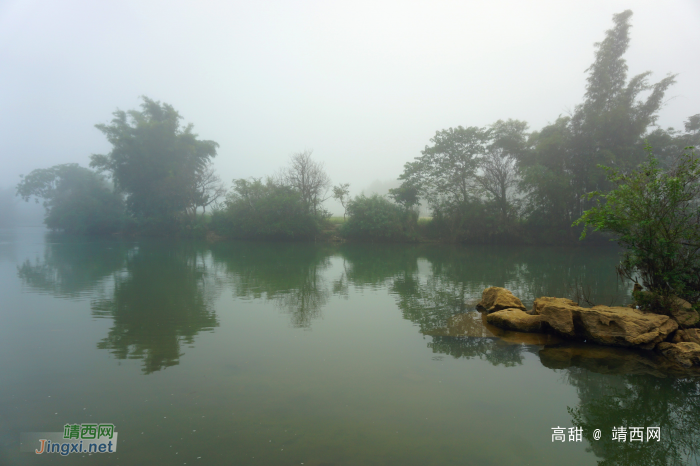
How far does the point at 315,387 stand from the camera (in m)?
5.18

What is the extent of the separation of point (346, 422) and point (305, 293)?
26.1ft

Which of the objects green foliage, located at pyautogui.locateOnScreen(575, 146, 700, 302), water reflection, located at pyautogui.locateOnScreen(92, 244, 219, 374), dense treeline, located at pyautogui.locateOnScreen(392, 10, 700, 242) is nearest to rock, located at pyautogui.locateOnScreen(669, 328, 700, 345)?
green foliage, located at pyautogui.locateOnScreen(575, 146, 700, 302)

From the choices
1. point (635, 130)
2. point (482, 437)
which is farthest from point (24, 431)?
point (635, 130)

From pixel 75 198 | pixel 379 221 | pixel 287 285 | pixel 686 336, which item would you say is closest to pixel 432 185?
pixel 379 221

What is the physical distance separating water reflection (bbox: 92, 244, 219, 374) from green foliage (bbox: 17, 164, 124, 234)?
36275mm

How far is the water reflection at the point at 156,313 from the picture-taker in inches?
258

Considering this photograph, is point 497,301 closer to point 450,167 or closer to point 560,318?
point 560,318

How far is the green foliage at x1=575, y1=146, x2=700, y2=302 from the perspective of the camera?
7.48 m

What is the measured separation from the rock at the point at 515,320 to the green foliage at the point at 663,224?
2506 mm

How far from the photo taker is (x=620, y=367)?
6.12 metres

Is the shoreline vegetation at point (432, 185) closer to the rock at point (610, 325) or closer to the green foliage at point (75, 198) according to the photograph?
the green foliage at point (75, 198)

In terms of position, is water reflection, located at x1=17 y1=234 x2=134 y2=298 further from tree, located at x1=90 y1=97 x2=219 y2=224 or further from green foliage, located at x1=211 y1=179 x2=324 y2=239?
tree, located at x1=90 y1=97 x2=219 y2=224

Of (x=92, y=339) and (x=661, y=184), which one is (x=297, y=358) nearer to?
(x=92, y=339)

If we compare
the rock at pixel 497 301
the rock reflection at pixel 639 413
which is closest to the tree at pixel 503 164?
the rock at pixel 497 301
